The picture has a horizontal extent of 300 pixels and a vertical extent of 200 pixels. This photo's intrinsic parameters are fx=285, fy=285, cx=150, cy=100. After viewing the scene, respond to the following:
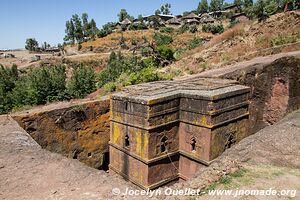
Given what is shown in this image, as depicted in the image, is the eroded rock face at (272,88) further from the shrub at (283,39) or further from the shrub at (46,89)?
the shrub at (46,89)

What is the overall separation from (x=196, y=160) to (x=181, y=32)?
1692 inches

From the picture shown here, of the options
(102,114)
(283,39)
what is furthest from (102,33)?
(102,114)

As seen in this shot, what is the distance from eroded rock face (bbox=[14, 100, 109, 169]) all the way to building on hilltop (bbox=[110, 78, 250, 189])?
1527mm

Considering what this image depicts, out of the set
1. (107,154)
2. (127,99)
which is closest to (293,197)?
(127,99)

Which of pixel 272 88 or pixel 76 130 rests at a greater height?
pixel 272 88

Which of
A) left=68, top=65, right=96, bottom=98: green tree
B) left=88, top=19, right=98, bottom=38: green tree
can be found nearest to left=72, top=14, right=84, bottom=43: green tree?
left=88, top=19, right=98, bottom=38: green tree

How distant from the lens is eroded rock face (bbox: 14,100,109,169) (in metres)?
10.5

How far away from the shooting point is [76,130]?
11641 millimetres

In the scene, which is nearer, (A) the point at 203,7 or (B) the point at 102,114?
(B) the point at 102,114

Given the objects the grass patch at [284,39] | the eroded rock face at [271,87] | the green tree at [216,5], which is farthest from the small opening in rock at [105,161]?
the green tree at [216,5]

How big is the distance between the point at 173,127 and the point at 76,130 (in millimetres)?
4153

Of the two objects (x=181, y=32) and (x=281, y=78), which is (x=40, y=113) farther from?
(x=181, y=32)

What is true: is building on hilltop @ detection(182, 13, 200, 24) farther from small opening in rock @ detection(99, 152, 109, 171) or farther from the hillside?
small opening in rock @ detection(99, 152, 109, 171)

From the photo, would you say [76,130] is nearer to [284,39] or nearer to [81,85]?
[81,85]
